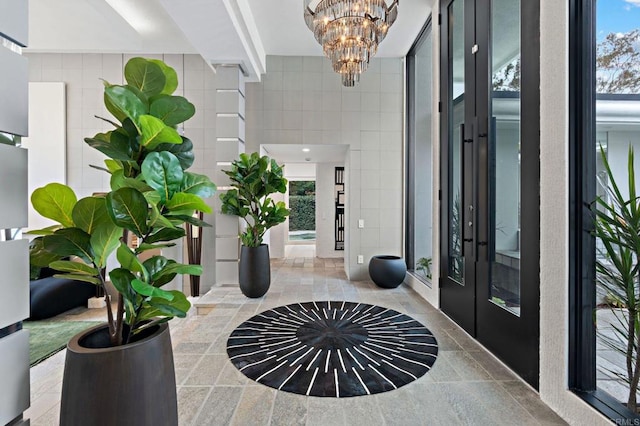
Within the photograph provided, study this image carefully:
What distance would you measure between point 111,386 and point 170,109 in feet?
3.47

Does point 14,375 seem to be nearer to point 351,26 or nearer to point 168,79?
point 168,79

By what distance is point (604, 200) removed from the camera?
1597mm

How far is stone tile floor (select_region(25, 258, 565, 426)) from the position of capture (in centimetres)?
174

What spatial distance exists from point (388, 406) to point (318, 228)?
5.56 metres

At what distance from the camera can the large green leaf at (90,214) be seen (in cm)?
113

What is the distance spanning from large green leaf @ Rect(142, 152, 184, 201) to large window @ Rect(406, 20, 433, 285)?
12.4 feet

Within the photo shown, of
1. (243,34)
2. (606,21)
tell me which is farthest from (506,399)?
(243,34)

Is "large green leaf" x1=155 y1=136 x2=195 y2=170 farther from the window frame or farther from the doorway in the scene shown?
the doorway

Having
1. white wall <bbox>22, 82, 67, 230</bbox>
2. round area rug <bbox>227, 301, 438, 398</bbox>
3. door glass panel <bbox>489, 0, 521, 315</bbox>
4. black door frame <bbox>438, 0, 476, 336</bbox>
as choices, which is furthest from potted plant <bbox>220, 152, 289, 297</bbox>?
white wall <bbox>22, 82, 67, 230</bbox>

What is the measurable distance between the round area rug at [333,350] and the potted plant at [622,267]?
44.5 inches

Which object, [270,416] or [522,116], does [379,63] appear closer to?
[522,116]

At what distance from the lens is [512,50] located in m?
2.30

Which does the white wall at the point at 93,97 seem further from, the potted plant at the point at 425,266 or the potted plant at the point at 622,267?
the potted plant at the point at 622,267

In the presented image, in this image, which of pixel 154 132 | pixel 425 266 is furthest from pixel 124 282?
pixel 425 266
